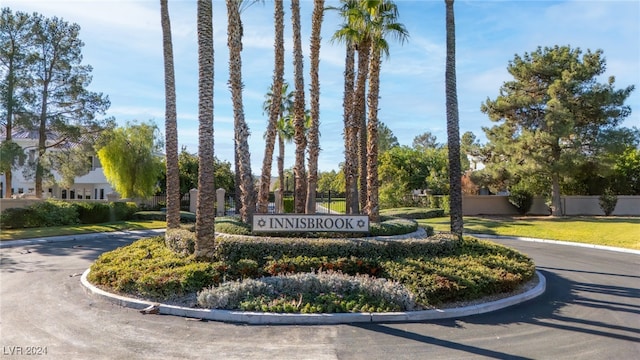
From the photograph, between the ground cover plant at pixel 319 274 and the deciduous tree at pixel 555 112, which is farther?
the deciduous tree at pixel 555 112

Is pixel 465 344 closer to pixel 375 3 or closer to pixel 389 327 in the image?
pixel 389 327

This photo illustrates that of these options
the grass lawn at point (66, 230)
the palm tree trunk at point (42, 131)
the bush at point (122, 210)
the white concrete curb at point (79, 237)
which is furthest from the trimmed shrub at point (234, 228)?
the palm tree trunk at point (42, 131)

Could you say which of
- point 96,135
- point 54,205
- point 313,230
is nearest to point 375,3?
point 313,230

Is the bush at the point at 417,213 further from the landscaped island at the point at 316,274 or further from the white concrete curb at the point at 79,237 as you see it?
the landscaped island at the point at 316,274

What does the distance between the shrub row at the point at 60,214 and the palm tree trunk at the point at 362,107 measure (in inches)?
723

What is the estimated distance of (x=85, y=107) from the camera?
2864cm

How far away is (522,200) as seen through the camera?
3506cm

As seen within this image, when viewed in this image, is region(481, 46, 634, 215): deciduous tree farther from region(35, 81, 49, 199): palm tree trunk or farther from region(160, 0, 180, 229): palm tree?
region(35, 81, 49, 199): palm tree trunk

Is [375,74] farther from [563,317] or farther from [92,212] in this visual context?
[92,212]

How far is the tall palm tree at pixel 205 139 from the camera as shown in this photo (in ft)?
33.1

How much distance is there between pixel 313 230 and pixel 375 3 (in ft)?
25.1

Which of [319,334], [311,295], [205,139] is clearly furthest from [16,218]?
[319,334]

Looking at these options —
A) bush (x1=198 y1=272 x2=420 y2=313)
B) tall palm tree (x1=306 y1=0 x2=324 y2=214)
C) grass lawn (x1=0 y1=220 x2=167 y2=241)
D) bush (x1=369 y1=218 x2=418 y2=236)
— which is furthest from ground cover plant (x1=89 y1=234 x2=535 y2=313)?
grass lawn (x1=0 y1=220 x2=167 y2=241)

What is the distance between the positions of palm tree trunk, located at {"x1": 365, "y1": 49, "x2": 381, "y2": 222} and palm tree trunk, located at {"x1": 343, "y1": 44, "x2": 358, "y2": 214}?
694 mm
